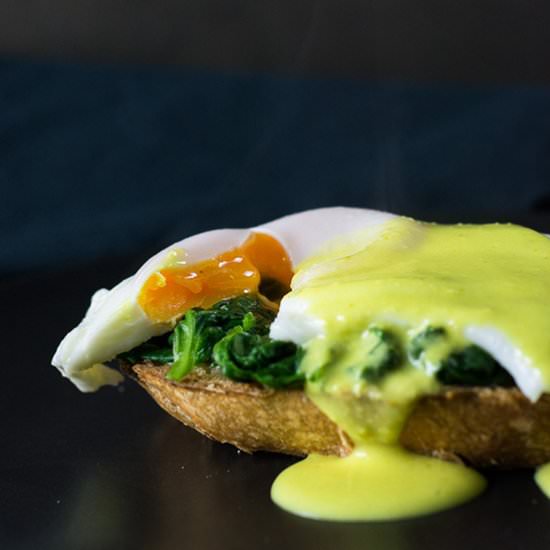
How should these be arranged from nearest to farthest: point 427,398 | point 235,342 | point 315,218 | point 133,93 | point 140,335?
point 427,398
point 235,342
point 140,335
point 315,218
point 133,93

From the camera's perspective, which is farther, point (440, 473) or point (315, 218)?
point (315, 218)

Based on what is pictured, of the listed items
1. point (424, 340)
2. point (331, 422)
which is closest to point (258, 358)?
point (331, 422)

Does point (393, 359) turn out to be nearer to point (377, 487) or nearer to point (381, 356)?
point (381, 356)

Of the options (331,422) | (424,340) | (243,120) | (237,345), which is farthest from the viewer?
(243,120)

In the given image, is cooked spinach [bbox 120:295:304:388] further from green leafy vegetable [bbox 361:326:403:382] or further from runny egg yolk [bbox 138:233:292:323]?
green leafy vegetable [bbox 361:326:403:382]

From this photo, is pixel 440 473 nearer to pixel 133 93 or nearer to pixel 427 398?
pixel 427 398

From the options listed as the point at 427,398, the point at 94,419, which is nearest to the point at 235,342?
the point at 427,398

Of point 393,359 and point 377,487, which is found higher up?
point 393,359

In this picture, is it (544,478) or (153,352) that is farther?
(153,352)
